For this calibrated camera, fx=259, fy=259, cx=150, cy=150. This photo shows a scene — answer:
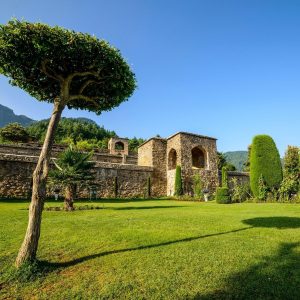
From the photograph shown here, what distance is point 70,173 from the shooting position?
1269 centimetres

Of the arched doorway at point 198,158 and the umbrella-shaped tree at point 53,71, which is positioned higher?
the arched doorway at point 198,158

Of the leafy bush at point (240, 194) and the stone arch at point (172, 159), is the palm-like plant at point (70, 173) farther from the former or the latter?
the stone arch at point (172, 159)

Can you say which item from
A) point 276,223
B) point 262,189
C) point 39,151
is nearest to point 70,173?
point 276,223

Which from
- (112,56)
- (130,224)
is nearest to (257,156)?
(130,224)

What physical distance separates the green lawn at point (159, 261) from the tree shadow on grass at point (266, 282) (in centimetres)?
1

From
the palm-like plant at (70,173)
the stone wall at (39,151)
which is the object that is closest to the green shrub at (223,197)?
the palm-like plant at (70,173)

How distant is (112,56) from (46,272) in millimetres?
4843

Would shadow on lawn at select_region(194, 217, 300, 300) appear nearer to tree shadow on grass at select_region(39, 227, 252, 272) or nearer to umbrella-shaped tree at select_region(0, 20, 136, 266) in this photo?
tree shadow on grass at select_region(39, 227, 252, 272)

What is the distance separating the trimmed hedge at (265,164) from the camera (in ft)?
72.4

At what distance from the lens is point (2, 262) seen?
5137 millimetres

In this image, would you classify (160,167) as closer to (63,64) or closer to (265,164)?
(265,164)

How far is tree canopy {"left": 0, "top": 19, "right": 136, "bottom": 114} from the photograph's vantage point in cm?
569

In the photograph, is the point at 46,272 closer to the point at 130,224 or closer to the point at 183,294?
the point at 183,294

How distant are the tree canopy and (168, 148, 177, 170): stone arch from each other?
21357 mm
